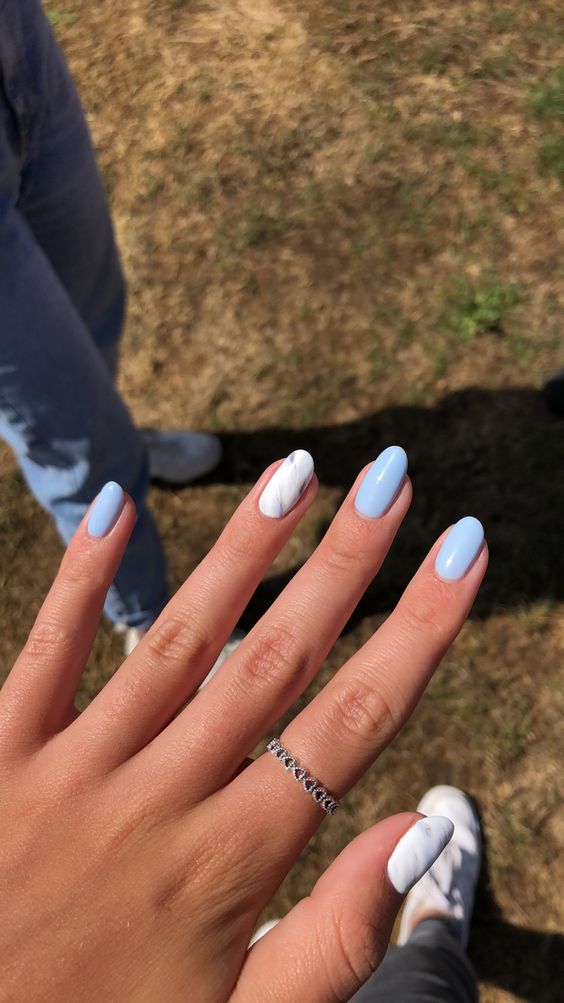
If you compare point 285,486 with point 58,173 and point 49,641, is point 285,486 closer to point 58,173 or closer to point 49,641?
point 49,641

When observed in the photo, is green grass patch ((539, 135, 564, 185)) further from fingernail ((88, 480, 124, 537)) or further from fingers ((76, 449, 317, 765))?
fingernail ((88, 480, 124, 537))

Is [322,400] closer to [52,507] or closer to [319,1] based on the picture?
[52,507]

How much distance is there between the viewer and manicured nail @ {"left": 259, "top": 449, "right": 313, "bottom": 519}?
4.56ft

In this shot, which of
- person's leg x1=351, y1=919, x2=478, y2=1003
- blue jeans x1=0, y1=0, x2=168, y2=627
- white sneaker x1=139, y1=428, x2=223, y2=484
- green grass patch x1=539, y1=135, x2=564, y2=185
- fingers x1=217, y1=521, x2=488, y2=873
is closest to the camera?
fingers x1=217, y1=521, x2=488, y2=873

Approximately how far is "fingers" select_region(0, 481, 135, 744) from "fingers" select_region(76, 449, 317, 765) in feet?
0.23

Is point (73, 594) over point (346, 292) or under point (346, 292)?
over

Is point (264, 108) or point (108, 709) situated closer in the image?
point (108, 709)

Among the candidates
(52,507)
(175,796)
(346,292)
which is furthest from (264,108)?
(175,796)

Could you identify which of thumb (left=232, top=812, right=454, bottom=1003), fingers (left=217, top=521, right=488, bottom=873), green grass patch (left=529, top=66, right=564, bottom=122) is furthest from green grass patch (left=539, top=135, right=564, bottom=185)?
thumb (left=232, top=812, right=454, bottom=1003)

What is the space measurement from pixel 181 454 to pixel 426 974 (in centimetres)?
190

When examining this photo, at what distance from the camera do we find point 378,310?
3311 millimetres

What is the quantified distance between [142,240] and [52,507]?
1.97 m

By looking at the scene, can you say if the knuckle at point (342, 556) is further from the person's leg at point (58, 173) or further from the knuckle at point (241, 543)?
the person's leg at point (58, 173)

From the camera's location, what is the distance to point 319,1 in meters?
4.02
